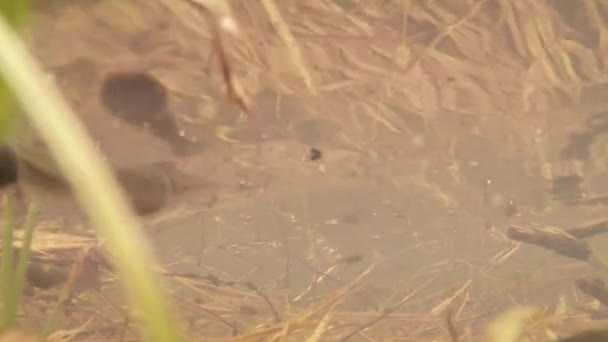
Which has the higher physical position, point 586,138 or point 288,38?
point 288,38

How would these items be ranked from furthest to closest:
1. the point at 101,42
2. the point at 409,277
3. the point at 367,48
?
the point at 409,277, the point at 367,48, the point at 101,42

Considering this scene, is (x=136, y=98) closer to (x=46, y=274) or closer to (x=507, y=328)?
(x=46, y=274)

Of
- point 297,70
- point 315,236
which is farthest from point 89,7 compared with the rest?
point 315,236

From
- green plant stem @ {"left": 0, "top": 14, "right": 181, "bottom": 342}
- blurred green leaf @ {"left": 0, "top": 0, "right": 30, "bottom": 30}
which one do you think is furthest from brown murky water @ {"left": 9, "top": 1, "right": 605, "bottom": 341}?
green plant stem @ {"left": 0, "top": 14, "right": 181, "bottom": 342}

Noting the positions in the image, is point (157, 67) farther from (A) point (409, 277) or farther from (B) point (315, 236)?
(A) point (409, 277)

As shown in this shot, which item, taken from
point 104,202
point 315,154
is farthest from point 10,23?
point 315,154

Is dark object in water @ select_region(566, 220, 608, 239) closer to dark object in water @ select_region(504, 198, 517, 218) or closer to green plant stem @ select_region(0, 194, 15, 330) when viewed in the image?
dark object in water @ select_region(504, 198, 517, 218)

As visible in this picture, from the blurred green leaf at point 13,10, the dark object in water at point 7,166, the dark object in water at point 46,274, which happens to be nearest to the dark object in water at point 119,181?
the dark object in water at point 7,166

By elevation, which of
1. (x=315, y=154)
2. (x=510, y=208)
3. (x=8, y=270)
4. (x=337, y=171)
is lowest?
(x=510, y=208)
